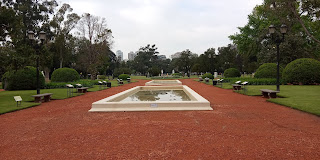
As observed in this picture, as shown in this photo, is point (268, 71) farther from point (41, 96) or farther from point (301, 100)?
point (41, 96)

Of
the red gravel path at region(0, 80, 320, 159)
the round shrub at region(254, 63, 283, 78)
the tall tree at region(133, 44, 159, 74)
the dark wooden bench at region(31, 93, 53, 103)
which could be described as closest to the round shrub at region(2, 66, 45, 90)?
the dark wooden bench at region(31, 93, 53, 103)

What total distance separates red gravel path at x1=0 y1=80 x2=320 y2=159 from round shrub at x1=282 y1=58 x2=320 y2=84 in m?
13.4

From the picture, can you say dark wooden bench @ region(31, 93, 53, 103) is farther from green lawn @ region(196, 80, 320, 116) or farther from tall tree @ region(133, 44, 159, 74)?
tall tree @ region(133, 44, 159, 74)

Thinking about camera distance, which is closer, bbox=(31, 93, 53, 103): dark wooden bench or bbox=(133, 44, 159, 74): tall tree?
bbox=(31, 93, 53, 103): dark wooden bench

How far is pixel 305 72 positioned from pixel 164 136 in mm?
18353

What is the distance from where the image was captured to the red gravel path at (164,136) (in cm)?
347

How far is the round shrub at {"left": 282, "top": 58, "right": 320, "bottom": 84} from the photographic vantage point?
17031 mm

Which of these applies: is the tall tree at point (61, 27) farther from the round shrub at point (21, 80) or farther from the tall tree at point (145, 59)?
the tall tree at point (145, 59)

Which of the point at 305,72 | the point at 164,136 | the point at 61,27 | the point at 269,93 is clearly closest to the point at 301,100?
the point at 269,93

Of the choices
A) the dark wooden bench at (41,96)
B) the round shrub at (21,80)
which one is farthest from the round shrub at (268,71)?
the round shrub at (21,80)

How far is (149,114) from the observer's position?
6836 millimetres

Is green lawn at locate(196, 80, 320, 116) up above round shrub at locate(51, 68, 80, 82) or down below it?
below

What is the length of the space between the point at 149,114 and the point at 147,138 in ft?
8.30

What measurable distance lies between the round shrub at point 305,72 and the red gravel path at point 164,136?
13.4 metres
